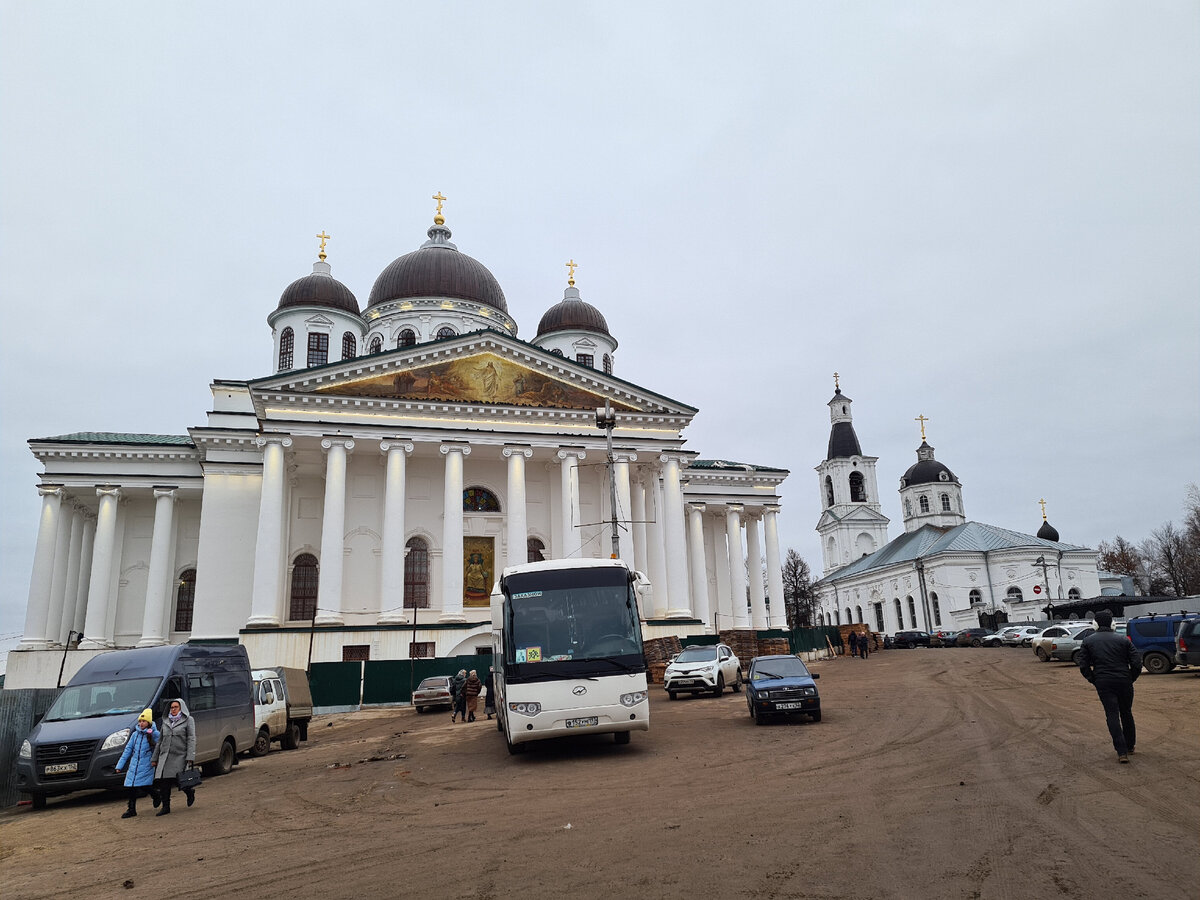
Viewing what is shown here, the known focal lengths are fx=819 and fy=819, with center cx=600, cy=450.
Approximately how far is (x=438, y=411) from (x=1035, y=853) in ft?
103

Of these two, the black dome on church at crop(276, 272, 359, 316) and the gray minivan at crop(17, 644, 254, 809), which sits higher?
the black dome on church at crop(276, 272, 359, 316)

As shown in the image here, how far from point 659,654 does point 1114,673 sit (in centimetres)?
2261

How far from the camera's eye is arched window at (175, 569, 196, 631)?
40.0 meters

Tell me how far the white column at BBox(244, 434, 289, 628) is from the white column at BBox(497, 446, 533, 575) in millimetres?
9382

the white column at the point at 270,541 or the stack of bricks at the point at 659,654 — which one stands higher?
the white column at the point at 270,541

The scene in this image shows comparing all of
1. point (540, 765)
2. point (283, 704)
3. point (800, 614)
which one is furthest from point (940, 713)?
point (800, 614)

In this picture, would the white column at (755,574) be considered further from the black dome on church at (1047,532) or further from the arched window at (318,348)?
the black dome on church at (1047,532)

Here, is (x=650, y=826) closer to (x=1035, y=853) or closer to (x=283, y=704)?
(x=1035, y=853)

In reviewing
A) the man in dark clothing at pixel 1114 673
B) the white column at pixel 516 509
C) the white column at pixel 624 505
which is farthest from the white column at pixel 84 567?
the man in dark clothing at pixel 1114 673

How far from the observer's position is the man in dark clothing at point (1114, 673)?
32.8ft

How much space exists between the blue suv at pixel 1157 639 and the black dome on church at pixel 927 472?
236ft

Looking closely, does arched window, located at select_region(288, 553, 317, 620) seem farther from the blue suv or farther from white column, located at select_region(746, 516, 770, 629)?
the blue suv

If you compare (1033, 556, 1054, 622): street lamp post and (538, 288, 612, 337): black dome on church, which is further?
(1033, 556, 1054, 622): street lamp post

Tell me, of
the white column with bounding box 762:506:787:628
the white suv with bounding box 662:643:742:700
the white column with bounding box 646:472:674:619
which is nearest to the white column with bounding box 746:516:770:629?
the white column with bounding box 762:506:787:628
